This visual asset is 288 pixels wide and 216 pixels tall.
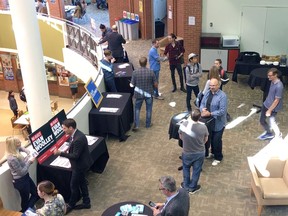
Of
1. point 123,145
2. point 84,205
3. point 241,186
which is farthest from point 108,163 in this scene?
point 241,186

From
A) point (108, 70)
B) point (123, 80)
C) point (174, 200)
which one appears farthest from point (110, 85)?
point (174, 200)

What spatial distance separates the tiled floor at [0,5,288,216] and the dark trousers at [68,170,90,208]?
211 millimetres

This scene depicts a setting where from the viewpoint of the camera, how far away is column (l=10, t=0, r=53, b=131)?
7.11 m

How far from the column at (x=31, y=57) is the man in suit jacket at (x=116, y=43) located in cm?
522

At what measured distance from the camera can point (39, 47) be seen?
7.51 meters

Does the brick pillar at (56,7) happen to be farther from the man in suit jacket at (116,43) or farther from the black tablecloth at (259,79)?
the black tablecloth at (259,79)

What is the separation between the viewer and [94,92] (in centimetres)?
941

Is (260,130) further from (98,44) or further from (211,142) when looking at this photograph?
(98,44)

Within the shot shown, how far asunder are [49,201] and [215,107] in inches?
143

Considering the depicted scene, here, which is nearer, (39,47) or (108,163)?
(39,47)

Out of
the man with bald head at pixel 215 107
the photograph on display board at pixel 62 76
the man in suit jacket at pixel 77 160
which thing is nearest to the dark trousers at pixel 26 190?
the man in suit jacket at pixel 77 160

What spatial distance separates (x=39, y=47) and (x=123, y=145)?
2.99 meters

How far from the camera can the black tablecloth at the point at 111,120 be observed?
9.20 meters

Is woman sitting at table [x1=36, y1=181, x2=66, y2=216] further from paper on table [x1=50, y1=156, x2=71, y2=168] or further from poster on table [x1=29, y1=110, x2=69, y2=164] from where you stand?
poster on table [x1=29, y1=110, x2=69, y2=164]
